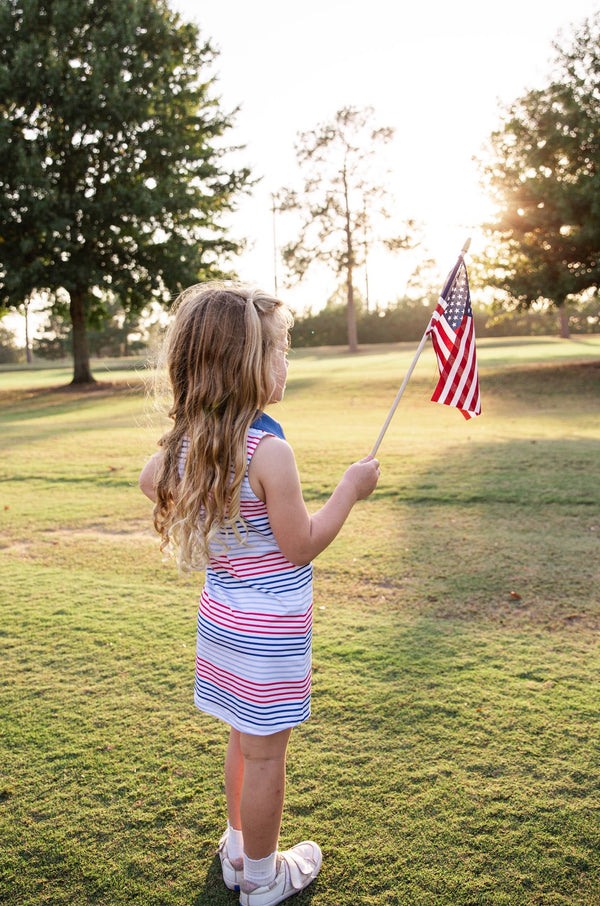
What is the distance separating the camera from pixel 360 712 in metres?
2.92

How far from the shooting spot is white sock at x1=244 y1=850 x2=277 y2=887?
1962 mm

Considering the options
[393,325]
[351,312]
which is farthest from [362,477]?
[393,325]

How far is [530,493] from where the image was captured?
21.2 feet

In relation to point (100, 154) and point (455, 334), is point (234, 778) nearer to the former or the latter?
point (455, 334)

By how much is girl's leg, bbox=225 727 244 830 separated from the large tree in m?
20.4

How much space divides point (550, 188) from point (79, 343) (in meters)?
15.5

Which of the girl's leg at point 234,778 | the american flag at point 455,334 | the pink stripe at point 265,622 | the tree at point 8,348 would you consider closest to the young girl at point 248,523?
the pink stripe at point 265,622

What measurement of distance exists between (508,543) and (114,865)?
3.69 meters

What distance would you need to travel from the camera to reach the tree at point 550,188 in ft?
59.7

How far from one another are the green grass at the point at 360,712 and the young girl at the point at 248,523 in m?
0.28

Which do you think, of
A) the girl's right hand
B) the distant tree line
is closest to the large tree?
the girl's right hand

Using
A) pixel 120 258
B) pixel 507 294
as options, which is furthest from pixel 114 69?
pixel 507 294

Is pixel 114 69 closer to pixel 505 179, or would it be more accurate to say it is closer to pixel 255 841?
pixel 505 179

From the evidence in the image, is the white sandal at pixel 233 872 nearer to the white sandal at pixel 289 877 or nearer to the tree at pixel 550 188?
the white sandal at pixel 289 877
